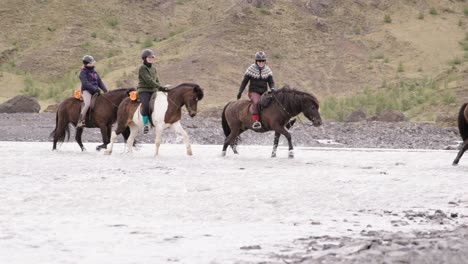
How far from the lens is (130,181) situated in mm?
12648

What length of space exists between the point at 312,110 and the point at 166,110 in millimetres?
2971

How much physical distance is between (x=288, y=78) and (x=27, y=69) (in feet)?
56.7

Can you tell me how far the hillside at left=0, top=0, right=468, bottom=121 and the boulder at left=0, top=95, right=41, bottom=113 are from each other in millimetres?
9058

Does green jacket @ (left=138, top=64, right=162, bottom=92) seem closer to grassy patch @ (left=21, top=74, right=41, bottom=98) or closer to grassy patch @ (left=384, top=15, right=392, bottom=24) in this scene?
grassy patch @ (left=21, top=74, right=41, bottom=98)

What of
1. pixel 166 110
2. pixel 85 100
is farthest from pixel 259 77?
pixel 85 100

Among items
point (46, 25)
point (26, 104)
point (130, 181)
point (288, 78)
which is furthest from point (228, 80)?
point (130, 181)

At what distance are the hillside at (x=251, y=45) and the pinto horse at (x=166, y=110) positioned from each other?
24.1 metres

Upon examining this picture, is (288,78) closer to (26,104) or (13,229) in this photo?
(26,104)

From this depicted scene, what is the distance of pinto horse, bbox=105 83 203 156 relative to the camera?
18.1m

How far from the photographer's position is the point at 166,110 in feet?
59.3

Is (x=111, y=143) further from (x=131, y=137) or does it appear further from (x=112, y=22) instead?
(x=112, y=22)

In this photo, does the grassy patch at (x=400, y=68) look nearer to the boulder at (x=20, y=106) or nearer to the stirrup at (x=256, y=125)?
the boulder at (x=20, y=106)

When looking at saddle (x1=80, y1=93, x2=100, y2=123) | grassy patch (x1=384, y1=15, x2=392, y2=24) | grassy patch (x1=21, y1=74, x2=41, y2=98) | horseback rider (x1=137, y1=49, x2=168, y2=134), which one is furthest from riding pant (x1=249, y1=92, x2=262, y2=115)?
grassy patch (x1=384, y1=15, x2=392, y2=24)

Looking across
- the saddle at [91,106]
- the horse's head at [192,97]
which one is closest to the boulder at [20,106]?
the saddle at [91,106]
